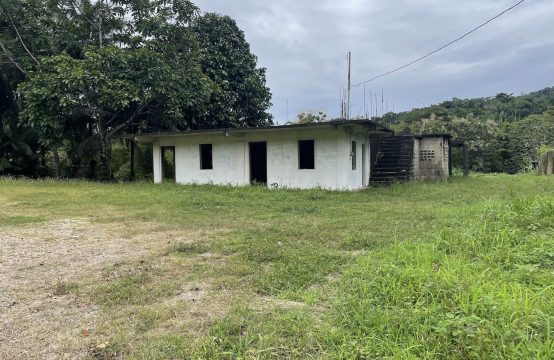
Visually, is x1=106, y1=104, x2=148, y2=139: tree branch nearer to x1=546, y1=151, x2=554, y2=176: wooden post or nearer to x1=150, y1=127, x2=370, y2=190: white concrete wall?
x1=150, y1=127, x2=370, y2=190: white concrete wall

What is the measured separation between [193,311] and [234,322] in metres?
0.47

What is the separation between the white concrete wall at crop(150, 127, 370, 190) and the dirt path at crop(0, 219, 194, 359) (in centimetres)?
693

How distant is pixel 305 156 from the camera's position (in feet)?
43.3

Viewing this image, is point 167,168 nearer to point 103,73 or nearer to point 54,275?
point 103,73

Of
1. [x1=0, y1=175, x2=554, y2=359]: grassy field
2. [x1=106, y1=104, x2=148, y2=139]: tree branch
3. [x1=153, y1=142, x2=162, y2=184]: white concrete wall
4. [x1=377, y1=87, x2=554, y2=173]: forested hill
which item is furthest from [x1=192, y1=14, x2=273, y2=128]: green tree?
[x1=0, y1=175, x2=554, y2=359]: grassy field

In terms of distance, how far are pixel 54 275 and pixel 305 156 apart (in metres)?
9.72

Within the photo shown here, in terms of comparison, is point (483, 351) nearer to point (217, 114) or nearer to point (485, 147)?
point (217, 114)

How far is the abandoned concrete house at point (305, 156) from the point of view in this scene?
12312mm

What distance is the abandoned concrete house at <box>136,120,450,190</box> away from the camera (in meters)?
12.3

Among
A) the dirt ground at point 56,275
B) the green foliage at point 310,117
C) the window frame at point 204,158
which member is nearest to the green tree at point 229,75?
the window frame at point 204,158

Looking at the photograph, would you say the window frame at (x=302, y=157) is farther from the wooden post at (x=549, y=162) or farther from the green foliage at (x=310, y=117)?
the wooden post at (x=549, y=162)

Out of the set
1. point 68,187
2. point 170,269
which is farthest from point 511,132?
point 170,269

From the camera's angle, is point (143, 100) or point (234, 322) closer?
point (234, 322)

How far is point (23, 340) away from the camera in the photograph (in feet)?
9.06
